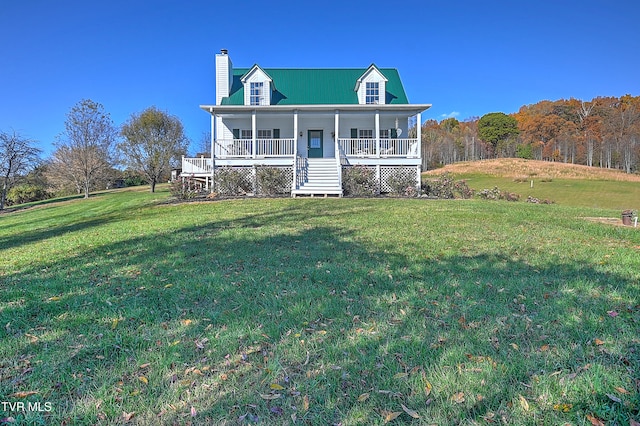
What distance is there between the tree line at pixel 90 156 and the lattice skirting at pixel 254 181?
15.1 m

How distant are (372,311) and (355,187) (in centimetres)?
1288

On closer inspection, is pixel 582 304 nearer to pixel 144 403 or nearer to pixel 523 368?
pixel 523 368

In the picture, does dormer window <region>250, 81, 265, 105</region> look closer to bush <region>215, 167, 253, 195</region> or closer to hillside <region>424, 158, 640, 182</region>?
bush <region>215, 167, 253, 195</region>

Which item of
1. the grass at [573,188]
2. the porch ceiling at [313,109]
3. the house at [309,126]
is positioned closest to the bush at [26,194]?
the house at [309,126]

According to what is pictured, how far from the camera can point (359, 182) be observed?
16.2 metres

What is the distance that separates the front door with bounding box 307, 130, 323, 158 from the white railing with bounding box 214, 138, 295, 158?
4.95 feet

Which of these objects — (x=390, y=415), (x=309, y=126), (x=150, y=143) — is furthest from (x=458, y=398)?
(x=150, y=143)

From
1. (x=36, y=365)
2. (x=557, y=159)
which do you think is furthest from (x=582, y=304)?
(x=557, y=159)

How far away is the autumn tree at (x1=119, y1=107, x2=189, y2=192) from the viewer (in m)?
28.6

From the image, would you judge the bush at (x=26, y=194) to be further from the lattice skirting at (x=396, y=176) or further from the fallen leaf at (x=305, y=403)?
the fallen leaf at (x=305, y=403)

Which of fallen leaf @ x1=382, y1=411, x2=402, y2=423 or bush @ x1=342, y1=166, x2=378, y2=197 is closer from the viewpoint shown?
fallen leaf @ x1=382, y1=411, x2=402, y2=423

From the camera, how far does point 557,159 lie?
204ft

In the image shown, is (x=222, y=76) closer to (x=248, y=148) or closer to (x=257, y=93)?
(x=257, y=93)

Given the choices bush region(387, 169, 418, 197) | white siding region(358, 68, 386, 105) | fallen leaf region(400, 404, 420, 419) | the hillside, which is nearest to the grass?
the hillside
